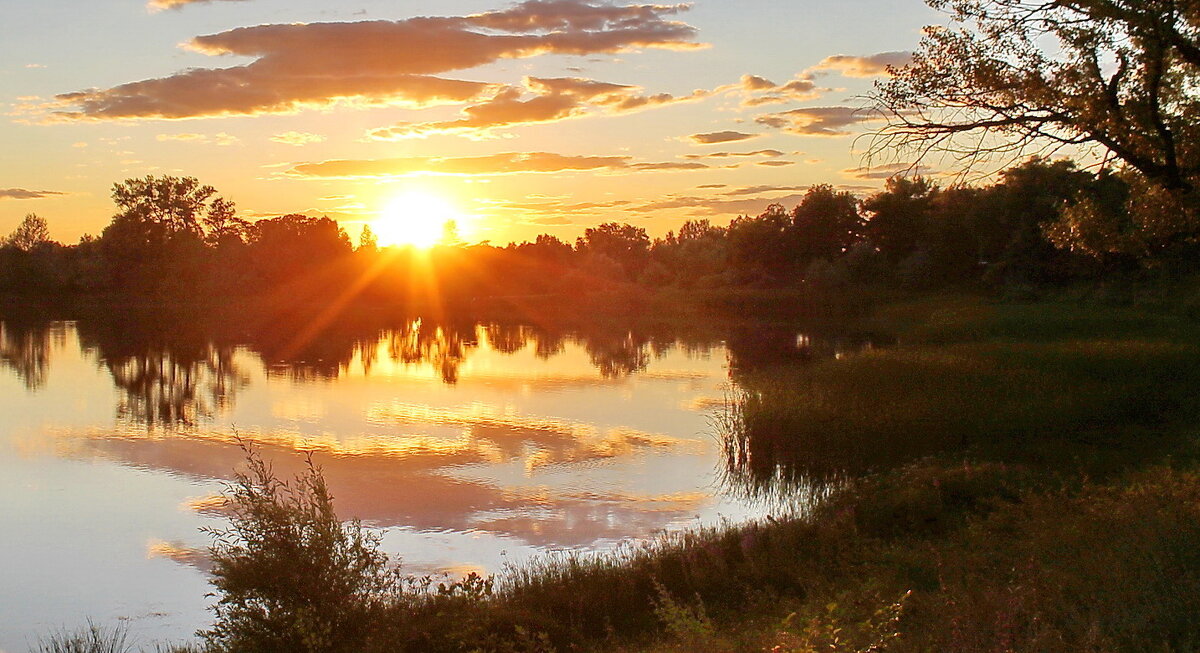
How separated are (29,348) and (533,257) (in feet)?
305

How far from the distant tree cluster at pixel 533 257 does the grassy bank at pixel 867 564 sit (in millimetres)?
43221

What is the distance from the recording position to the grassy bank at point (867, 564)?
776cm

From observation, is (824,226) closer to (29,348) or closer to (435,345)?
(435,345)

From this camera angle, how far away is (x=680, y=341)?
54312mm

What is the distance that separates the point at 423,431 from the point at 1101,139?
17718 millimetres

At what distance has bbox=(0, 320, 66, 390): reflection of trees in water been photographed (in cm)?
3931

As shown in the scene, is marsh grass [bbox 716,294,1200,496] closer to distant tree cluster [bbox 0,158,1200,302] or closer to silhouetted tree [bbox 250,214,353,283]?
distant tree cluster [bbox 0,158,1200,302]

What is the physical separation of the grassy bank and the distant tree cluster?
142ft

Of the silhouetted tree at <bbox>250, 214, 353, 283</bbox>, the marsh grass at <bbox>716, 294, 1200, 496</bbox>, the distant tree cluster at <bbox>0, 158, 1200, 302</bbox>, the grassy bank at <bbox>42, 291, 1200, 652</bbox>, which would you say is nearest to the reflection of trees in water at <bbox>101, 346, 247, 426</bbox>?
the marsh grass at <bbox>716, 294, 1200, 496</bbox>

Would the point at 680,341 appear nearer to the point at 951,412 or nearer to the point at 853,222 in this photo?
the point at 951,412

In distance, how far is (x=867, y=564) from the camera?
11445 millimetres

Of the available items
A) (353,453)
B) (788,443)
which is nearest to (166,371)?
(353,453)

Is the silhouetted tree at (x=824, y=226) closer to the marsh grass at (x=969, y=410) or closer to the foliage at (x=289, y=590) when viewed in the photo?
the marsh grass at (x=969, y=410)

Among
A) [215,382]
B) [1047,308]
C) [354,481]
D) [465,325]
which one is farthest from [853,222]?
[354,481]
